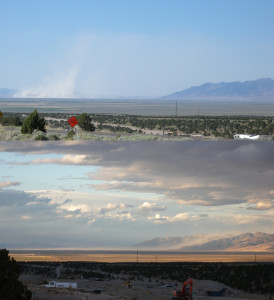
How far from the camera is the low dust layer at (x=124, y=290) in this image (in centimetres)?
3479

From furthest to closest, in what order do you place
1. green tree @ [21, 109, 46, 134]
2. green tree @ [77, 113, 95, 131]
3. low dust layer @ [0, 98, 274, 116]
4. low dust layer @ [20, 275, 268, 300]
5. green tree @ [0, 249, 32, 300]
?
low dust layer @ [0, 98, 274, 116] < green tree @ [77, 113, 95, 131] < green tree @ [21, 109, 46, 134] < low dust layer @ [20, 275, 268, 300] < green tree @ [0, 249, 32, 300]

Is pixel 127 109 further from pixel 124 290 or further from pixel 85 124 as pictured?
pixel 124 290

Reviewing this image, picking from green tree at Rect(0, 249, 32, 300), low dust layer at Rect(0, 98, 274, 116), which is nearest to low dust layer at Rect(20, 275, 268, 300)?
green tree at Rect(0, 249, 32, 300)

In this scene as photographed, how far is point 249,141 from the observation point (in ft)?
121

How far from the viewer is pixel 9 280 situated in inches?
792

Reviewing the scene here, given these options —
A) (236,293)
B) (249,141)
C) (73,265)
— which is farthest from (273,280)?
(73,265)

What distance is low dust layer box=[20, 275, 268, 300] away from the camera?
3479 centimetres

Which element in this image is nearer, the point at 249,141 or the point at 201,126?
the point at 249,141

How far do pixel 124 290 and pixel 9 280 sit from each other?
Result: 23944 mm

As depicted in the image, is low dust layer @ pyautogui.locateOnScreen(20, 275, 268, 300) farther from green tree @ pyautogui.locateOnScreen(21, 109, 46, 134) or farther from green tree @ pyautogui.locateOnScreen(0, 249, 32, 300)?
green tree @ pyautogui.locateOnScreen(0, 249, 32, 300)

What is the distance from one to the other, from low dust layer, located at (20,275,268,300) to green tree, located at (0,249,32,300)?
1106 cm

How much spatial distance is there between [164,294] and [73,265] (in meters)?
23.3

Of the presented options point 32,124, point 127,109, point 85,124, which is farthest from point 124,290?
point 127,109

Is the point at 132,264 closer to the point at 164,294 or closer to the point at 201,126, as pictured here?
the point at 201,126
